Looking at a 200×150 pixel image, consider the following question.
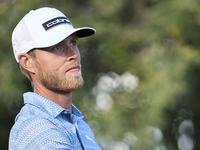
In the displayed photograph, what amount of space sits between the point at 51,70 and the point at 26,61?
13cm

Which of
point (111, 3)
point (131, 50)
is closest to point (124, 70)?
point (131, 50)

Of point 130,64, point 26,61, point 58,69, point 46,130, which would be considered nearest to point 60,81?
point 58,69

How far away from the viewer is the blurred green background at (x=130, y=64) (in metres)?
4.75

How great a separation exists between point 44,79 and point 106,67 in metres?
3.68

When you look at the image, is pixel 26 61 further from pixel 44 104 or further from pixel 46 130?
pixel 46 130

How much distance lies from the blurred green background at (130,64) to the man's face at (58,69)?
9.41ft

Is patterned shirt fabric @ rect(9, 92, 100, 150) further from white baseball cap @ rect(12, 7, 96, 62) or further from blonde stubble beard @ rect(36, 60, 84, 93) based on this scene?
white baseball cap @ rect(12, 7, 96, 62)

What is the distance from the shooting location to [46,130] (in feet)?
5.16

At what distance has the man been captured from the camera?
5.71 ft

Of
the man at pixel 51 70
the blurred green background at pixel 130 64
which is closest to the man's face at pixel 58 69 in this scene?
the man at pixel 51 70

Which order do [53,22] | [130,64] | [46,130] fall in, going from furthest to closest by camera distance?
1. [130,64]
2. [53,22]
3. [46,130]

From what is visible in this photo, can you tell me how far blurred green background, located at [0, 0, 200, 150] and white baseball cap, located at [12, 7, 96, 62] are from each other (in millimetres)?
2826

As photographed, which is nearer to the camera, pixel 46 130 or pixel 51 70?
pixel 46 130

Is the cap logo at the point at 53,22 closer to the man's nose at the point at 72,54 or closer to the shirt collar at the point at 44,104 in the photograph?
the man's nose at the point at 72,54
